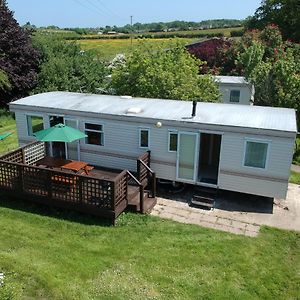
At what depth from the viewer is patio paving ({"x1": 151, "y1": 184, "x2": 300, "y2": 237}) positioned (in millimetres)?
10211

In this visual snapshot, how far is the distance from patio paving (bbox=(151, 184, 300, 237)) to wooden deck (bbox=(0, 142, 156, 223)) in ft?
2.40

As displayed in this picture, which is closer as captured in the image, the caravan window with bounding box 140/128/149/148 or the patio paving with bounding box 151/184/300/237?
the patio paving with bounding box 151/184/300/237

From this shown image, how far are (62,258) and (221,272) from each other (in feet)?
11.9

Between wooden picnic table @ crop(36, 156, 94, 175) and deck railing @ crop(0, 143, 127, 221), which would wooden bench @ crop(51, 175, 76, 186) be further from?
wooden picnic table @ crop(36, 156, 94, 175)

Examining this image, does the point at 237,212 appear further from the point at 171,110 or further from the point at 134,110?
the point at 134,110

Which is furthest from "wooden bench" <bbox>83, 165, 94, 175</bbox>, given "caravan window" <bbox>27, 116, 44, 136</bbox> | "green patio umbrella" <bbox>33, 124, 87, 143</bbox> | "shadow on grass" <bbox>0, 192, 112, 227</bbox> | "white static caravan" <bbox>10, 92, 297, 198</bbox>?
"caravan window" <bbox>27, 116, 44, 136</bbox>

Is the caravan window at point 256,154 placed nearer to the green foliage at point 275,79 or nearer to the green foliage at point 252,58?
the green foliage at point 275,79

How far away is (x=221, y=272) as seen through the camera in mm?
8078

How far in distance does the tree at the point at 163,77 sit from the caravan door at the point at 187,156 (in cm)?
552

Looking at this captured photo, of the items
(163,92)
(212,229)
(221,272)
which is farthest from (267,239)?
(163,92)

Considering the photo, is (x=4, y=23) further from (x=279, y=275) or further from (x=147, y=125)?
(x=279, y=275)

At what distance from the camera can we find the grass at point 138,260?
7430mm

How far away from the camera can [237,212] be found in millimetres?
10930

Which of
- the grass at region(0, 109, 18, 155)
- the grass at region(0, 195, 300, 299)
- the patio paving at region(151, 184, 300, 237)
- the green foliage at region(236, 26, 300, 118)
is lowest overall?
the grass at region(0, 109, 18, 155)
